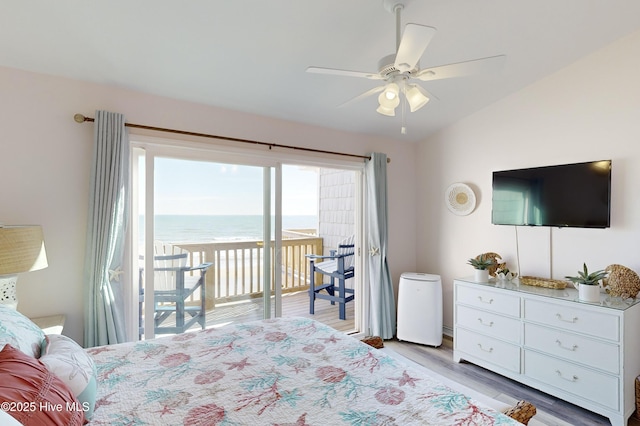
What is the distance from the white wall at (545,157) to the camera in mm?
2414

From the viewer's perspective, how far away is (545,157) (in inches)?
113

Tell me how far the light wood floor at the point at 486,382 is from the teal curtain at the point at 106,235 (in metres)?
2.63

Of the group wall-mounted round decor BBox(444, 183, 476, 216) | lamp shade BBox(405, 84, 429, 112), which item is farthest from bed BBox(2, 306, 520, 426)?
wall-mounted round decor BBox(444, 183, 476, 216)

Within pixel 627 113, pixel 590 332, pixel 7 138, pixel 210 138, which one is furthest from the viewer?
pixel 210 138

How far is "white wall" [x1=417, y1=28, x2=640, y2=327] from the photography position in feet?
7.92

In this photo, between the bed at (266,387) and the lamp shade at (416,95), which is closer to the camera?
the bed at (266,387)

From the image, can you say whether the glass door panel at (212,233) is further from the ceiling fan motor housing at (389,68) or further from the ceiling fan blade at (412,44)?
the ceiling fan blade at (412,44)

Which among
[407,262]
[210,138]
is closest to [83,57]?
[210,138]

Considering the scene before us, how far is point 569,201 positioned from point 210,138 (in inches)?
118

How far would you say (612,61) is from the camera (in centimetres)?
248

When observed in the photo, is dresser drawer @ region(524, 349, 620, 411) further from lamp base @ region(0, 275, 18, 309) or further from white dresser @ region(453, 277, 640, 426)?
lamp base @ region(0, 275, 18, 309)

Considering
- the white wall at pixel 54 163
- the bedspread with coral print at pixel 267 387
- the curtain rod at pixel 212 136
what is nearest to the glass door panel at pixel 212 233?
the curtain rod at pixel 212 136

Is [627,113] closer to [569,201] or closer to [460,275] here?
[569,201]

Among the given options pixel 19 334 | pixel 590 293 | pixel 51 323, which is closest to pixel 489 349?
pixel 590 293
